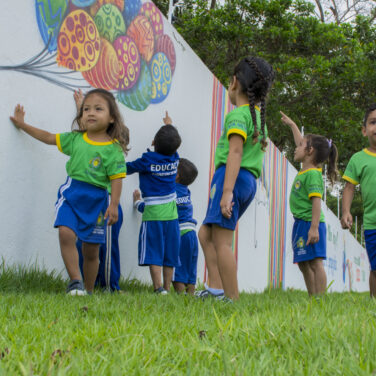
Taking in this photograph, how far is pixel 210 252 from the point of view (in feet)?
10.7

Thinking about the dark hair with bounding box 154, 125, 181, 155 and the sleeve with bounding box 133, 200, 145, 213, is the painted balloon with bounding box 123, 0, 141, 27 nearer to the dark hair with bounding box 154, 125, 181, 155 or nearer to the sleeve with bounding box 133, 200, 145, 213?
the dark hair with bounding box 154, 125, 181, 155

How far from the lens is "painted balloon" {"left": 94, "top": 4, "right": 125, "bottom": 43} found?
392 cm

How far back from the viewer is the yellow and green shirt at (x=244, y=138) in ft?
9.95

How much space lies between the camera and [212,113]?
607 cm

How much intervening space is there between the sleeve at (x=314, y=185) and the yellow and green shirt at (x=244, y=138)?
1502 mm

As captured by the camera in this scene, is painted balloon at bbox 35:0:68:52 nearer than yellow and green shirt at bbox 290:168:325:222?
Yes

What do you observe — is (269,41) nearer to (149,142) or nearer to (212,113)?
(212,113)

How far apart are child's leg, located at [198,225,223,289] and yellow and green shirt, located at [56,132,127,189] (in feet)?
2.12

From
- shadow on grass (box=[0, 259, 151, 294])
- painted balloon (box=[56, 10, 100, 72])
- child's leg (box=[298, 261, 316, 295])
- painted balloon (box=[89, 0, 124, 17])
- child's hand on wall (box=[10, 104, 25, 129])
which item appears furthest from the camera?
child's leg (box=[298, 261, 316, 295])

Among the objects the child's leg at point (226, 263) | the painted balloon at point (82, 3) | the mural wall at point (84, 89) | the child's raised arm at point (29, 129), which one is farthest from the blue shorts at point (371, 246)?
the painted balloon at point (82, 3)

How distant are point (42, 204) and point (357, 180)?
95.2 inches

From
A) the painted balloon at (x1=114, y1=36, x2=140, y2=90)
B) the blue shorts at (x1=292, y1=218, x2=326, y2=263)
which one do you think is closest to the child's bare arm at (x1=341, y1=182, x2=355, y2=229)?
the blue shorts at (x1=292, y1=218, x2=326, y2=263)

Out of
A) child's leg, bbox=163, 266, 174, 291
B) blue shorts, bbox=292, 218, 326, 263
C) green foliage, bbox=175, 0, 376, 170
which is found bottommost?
child's leg, bbox=163, 266, 174, 291

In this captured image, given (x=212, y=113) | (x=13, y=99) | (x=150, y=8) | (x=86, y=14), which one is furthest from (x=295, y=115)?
(x=13, y=99)
